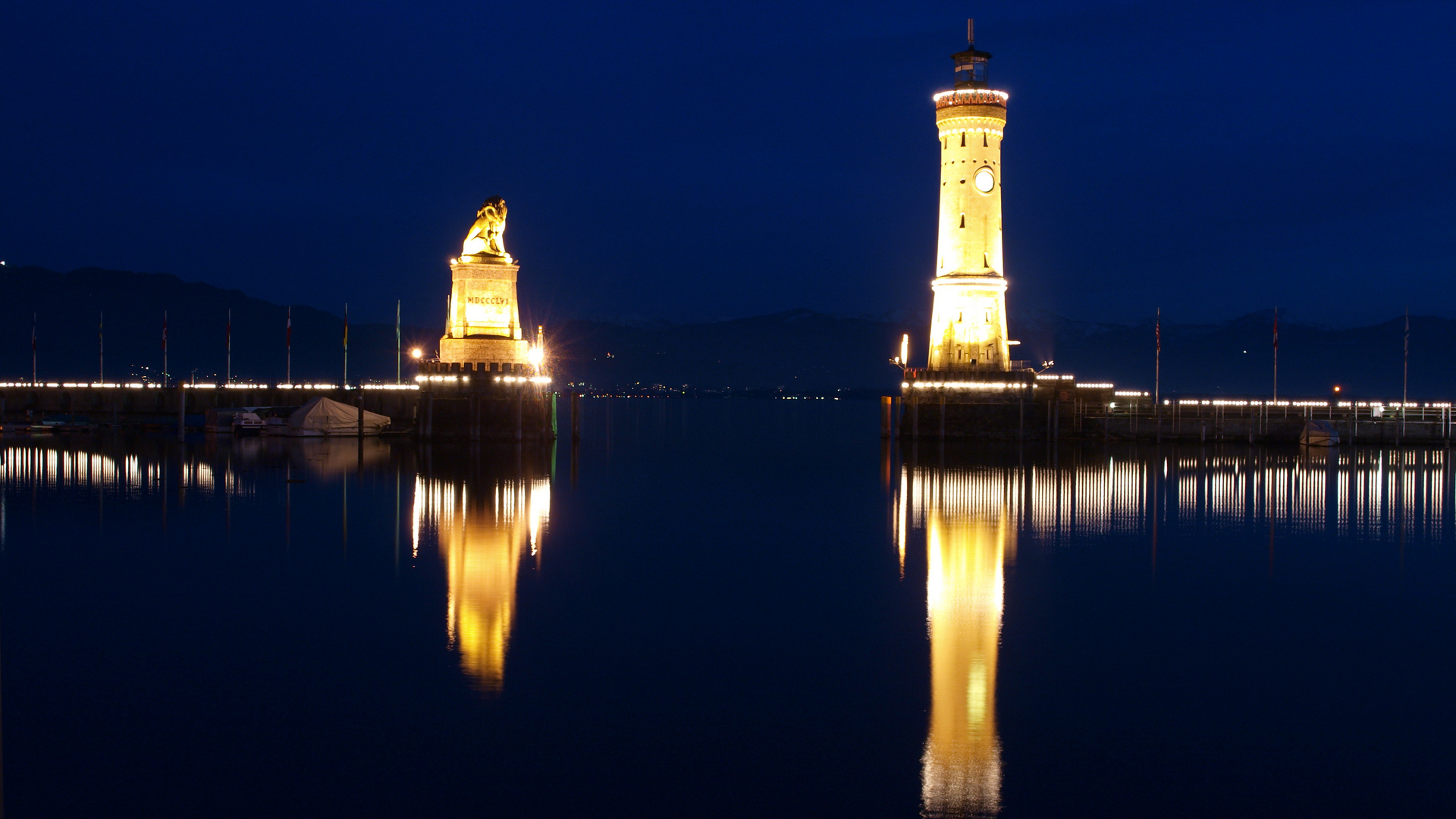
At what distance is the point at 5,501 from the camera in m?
33.3

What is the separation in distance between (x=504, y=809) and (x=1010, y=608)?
11.0 m

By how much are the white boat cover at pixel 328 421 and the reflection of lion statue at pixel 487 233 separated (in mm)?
12064

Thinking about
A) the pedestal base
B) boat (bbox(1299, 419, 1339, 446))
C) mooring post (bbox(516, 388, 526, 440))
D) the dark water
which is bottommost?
the dark water

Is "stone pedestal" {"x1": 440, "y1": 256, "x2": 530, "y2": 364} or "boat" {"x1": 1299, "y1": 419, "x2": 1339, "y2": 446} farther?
"boat" {"x1": 1299, "y1": 419, "x2": 1339, "y2": 446}

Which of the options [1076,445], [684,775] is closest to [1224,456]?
[1076,445]

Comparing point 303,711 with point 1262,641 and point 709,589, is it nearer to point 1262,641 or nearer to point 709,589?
point 709,589

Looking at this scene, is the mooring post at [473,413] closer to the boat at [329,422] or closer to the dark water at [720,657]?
the boat at [329,422]

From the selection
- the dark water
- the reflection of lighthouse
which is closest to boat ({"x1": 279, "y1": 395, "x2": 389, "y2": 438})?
the dark water

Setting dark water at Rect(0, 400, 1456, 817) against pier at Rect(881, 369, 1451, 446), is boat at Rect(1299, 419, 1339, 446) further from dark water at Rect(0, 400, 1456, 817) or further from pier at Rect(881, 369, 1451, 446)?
dark water at Rect(0, 400, 1456, 817)

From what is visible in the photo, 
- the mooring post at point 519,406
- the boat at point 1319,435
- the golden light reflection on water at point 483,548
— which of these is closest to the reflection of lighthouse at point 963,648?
the golden light reflection on water at point 483,548

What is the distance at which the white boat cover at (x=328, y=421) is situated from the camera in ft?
212

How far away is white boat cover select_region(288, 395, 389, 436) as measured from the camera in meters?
64.7

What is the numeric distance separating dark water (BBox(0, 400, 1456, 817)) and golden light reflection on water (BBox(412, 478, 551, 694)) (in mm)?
143

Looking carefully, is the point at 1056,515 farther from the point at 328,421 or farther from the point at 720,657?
the point at 328,421
